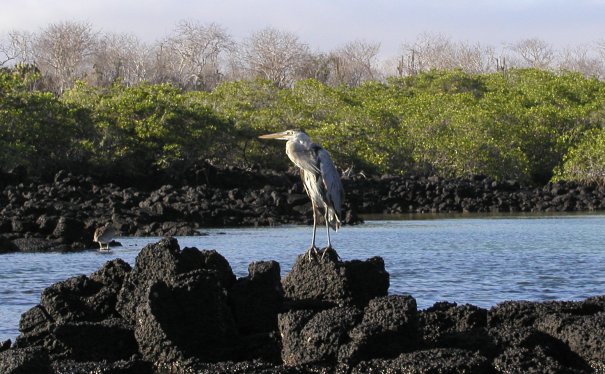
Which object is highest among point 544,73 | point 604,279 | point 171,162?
point 544,73

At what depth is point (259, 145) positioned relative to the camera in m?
41.4

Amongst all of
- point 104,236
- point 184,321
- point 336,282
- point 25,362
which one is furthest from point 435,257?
point 25,362

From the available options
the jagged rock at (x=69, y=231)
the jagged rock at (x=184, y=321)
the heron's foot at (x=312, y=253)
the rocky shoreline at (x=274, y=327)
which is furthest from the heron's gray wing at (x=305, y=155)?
the jagged rock at (x=69, y=231)

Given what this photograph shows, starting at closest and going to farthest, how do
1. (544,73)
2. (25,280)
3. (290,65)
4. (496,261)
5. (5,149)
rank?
(25,280) < (496,261) < (5,149) < (544,73) < (290,65)

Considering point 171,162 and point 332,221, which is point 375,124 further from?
point 332,221

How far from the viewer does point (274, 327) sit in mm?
10266

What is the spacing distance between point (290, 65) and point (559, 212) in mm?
59976

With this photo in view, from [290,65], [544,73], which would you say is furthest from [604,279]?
[290,65]

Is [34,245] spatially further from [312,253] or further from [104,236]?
[312,253]

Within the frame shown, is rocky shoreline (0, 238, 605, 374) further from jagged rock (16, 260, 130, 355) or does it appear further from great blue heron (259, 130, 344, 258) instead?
great blue heron (259, 130, 344, 258)

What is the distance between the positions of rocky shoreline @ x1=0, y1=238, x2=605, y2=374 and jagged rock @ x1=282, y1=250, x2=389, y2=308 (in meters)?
0.01

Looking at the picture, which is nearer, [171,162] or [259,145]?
[171,162]

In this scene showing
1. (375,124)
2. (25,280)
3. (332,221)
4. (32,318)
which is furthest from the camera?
(375,124)

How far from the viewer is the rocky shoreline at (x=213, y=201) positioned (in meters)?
24.0
